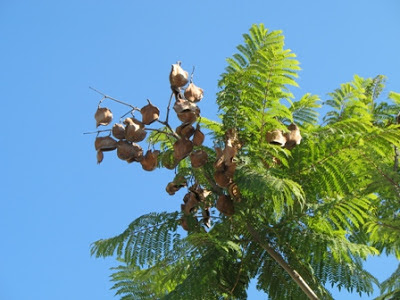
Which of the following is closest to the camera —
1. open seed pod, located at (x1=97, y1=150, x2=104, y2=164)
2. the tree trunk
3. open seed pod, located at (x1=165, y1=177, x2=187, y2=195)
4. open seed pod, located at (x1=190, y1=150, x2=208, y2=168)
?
the tree trunk

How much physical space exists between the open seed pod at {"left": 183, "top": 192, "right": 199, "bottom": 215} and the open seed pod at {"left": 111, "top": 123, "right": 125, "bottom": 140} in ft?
1.46

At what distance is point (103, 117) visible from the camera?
3.68 m

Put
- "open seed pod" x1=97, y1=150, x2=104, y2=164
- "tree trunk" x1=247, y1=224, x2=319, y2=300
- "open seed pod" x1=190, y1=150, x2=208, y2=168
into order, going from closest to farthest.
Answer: "tree trunk" x1=247, y1=224, x2=319, y2=300 → "open seed pod" x1=190, y1=150, x2=208, y2=168 → "open seed pod" x1=97, y1=150, x2=104, y2=164

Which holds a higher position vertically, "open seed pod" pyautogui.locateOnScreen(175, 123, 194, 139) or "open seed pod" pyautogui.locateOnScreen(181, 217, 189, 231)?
"open seed pod" pyautogui.locateOnScreen(175, 123, 194, 139)

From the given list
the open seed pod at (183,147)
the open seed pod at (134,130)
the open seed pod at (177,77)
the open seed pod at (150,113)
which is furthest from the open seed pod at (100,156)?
the open seed pod at (177,77)

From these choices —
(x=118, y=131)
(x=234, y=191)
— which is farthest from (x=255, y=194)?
(x=118, y=131)

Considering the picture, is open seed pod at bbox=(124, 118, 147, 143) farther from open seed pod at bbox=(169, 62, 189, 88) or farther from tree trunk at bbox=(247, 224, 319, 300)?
tree trunk at bbox=(247, 224, 319, 300)

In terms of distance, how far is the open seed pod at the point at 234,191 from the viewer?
137 inches

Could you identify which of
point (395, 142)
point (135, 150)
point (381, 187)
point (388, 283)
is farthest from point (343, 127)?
point (135, 150)

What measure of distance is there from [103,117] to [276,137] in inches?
34.2

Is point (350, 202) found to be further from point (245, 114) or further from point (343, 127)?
point (245, 114)

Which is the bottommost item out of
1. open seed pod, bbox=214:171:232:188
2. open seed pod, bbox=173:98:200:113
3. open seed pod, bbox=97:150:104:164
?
open seed pod, bbox=214:171:232:188

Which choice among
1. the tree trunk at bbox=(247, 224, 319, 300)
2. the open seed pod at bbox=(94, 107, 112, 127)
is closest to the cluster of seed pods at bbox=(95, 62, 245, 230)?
the open seed pod at bbox=(94, 107, 112, 127)

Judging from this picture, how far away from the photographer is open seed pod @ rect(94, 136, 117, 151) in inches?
142
